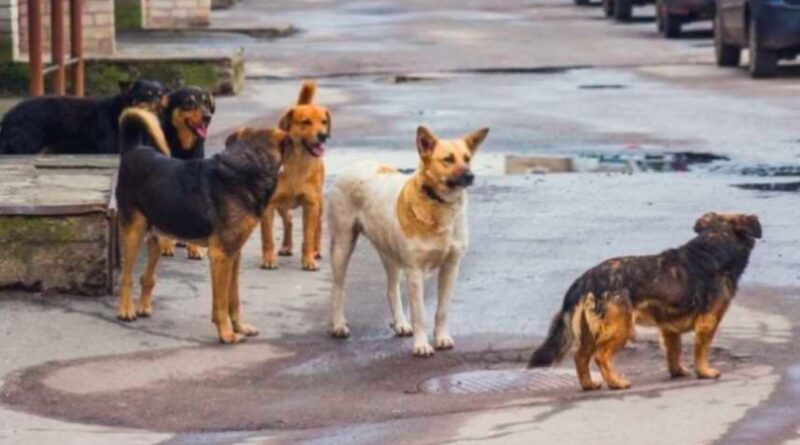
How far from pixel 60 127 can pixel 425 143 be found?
4557 millimetres

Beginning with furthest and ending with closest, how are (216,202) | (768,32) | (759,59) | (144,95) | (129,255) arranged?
(759,59), (768,32), (144,95), (129,255), (216,202)

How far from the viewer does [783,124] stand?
63.8 ft

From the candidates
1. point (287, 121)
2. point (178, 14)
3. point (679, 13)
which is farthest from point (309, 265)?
point (178, 14)

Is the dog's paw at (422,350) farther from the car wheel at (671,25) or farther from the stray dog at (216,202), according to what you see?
the car wheel at (671,25)

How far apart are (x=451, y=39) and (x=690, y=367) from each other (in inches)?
955

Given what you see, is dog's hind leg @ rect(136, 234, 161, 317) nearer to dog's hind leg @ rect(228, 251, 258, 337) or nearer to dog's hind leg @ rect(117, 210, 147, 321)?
dog's hind leg @ rect(117, 210, 147, 321)

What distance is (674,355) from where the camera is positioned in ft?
30.6

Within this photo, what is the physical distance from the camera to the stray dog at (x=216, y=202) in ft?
34.4

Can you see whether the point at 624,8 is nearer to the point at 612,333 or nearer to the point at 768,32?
the point at 768,32

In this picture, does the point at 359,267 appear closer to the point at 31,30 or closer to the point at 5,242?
the point at 5,242

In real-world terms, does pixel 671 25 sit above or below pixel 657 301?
below

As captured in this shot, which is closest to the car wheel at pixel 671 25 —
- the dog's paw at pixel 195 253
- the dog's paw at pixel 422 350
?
the dog's paw at pixel 195 253

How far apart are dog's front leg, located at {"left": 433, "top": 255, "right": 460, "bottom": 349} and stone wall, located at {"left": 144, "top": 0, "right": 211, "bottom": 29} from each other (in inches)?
1011

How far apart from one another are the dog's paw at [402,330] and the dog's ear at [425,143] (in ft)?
3.15
